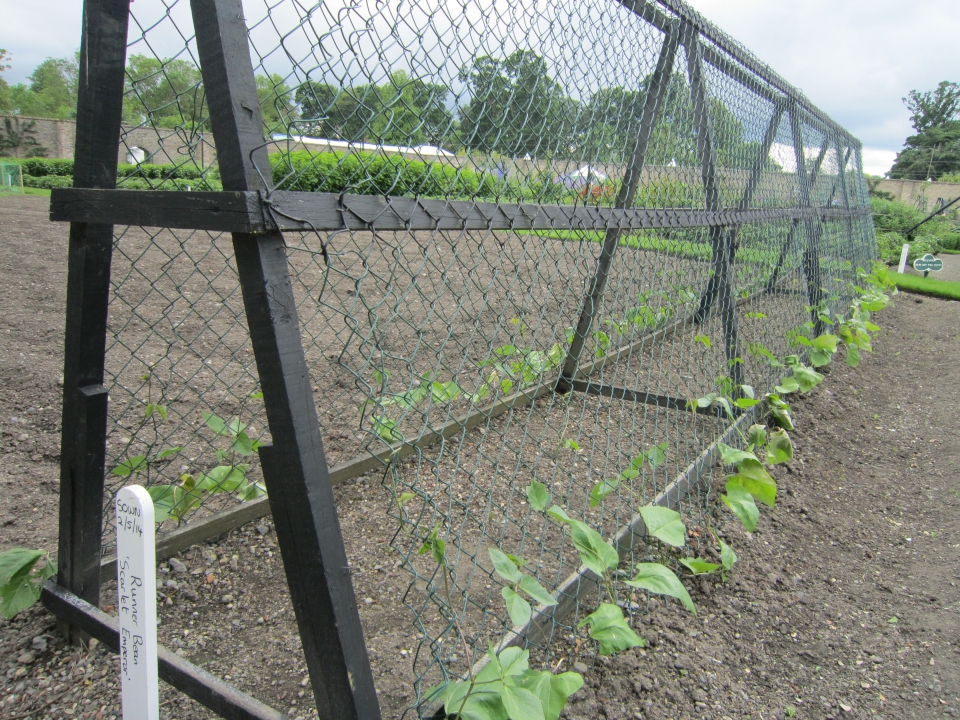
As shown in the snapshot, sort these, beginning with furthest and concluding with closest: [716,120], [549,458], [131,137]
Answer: [716,120] < [549,458] < [131,137]

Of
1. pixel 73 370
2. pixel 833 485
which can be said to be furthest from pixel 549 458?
pixel 73 370

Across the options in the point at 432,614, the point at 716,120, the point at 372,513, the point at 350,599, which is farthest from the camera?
the point at 716,120

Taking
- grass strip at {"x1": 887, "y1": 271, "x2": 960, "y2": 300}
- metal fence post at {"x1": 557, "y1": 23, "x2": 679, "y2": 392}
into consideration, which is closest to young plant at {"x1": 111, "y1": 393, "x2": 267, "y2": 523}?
metal fence post at {"x1": 557, "y1": 23, "x2": 679, "y2": 392}

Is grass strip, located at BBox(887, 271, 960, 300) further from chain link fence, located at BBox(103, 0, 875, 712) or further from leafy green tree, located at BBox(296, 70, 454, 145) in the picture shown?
leafy green tree, located at BBox(296, 70, 454, 145)

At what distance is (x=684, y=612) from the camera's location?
7.05ft

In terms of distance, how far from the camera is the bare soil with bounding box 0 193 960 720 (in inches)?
66.5

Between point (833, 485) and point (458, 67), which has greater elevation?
point (458, 67)

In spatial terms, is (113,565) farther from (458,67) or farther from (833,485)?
(833,485)

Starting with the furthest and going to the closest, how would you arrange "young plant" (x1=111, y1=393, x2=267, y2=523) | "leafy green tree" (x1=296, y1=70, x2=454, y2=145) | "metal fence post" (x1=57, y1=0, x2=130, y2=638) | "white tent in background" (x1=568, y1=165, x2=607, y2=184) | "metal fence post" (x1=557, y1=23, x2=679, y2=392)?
"metal fence post" (x1=557, y1=23, x2=679, y2=392) < "white tent in background" (x1=568, y1=165, x2=607, y2=184) < "young plant" (x1=111, y1=393, x2=267, y2=523) < "metal fence post" (x1=57, y1=0, x2=130, y2=638) < "leafy green tree" (x1=296, y1=70, x2=454, y2=145)

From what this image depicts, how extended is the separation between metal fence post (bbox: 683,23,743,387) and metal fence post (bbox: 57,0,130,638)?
243cm

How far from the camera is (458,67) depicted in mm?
1512

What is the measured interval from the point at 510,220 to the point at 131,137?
41.9 inches

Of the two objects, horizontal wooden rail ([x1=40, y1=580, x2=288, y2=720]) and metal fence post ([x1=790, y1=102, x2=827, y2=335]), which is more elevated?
metal fence post ([x1=790, y1=102, x2=827, y2=335])

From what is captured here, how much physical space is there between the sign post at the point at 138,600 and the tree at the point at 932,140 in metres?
61.8
